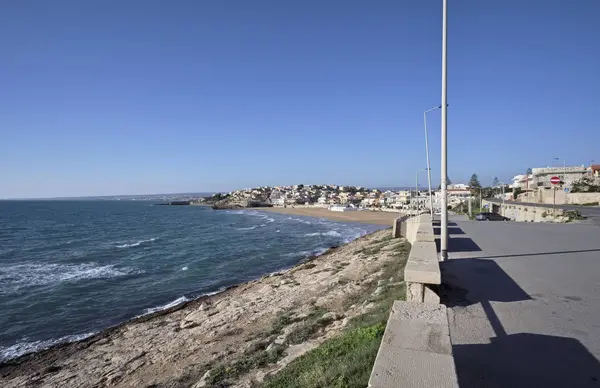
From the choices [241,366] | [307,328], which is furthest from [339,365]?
[307,328]

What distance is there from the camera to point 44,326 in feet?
45.5

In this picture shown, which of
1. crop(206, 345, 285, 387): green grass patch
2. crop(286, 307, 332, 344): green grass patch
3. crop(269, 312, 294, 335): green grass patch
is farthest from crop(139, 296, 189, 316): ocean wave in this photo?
crop(206, 345, 285, 387): green grass patch

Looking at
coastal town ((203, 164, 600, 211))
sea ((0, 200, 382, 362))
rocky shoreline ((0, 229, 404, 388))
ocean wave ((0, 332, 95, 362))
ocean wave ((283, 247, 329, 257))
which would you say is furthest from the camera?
coastal town ((203, 164, 600, 211))

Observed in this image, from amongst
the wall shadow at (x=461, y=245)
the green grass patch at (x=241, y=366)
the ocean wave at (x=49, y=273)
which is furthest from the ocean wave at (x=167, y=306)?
the wall shadow at (x=461, y=245)

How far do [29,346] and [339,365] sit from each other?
40.9ft

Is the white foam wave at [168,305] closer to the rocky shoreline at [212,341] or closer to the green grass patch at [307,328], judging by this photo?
the rocky shoreline at [212,341]

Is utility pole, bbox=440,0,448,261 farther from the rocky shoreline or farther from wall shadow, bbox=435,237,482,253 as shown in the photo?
the rocky shoreline

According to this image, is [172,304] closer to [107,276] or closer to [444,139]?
[107,276]

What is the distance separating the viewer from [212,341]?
9875 millimetres

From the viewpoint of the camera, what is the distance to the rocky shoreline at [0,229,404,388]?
23.2 feet

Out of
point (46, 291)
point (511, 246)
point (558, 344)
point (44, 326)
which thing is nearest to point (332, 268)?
point (511, 246)

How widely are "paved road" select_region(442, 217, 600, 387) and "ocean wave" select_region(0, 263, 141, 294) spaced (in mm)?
20863

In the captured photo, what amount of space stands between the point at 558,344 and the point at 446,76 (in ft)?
22.2

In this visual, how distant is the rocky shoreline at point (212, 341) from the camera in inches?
279
